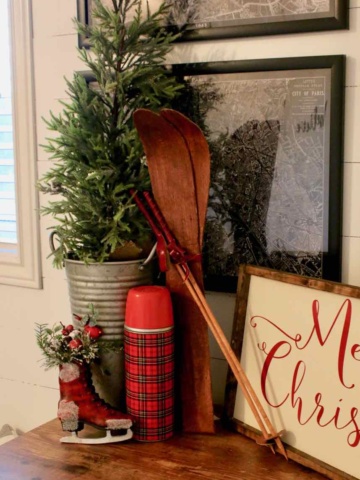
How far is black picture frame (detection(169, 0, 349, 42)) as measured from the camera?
1258 mm

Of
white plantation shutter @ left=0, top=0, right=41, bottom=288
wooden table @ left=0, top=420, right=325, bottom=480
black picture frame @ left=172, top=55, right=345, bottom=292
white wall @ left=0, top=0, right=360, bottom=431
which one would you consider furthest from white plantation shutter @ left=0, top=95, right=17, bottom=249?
wooden table @ left=0, top=420, right=325, bottom=480

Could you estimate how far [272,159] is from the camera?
135 cm

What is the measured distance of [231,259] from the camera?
142 centimetres

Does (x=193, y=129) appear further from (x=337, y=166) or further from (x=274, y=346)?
(x=274, y=346)

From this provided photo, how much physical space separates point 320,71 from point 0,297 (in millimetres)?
1111

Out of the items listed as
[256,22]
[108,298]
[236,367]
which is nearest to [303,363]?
[236,367]

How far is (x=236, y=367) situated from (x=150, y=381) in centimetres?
17

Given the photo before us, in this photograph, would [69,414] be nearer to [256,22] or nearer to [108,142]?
[108,142]

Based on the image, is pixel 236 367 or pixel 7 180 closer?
pixel 236 367

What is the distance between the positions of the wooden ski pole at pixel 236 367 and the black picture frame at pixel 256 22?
52 cm

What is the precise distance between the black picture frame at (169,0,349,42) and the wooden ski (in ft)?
0.90

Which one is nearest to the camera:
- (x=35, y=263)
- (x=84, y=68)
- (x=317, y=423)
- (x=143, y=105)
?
(x=317, y=423)

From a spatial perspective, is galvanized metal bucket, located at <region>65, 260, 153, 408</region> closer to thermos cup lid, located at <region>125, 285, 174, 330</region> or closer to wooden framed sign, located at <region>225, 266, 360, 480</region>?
thermos cup lid, located at <region>125, 285, 174, 330</region>

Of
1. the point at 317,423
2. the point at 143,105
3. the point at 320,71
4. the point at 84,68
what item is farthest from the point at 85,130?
the point at 317,423
